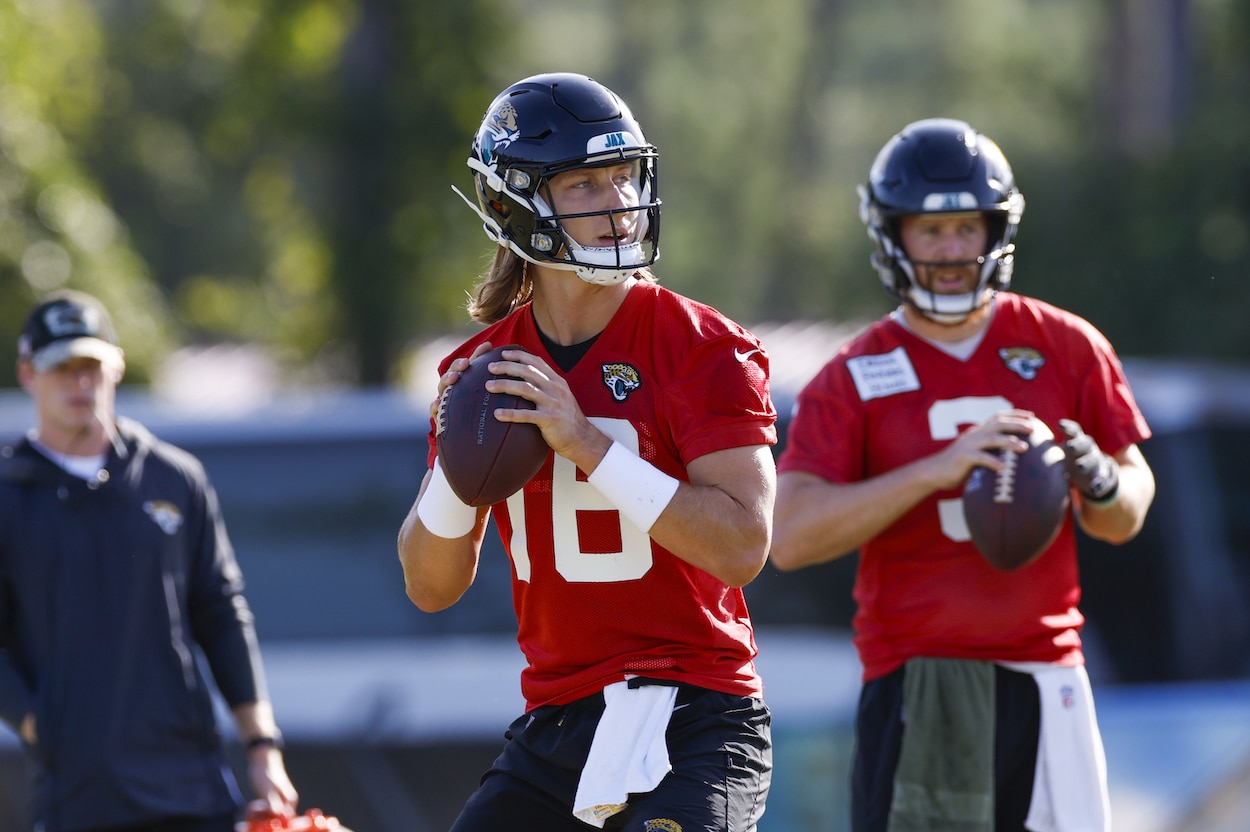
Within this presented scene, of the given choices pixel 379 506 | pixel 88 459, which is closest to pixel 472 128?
pixel 379 506

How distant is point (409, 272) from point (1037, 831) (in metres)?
9.86

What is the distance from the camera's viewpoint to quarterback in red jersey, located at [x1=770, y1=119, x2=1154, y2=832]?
12.7ft

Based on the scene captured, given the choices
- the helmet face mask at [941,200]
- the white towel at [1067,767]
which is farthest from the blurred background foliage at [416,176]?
the white towel at [1067,767]

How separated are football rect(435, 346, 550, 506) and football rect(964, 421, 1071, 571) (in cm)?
119

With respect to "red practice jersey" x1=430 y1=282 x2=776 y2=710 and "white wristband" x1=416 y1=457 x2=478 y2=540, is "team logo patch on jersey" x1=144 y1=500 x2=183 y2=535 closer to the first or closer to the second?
"white wristband" x1=416 y1=457 x2=478 y2=540

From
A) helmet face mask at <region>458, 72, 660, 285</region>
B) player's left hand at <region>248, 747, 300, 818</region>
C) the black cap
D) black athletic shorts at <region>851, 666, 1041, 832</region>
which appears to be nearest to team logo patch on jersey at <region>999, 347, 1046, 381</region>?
black athletic shorts at <region>851, 666, 1041, 832</region>

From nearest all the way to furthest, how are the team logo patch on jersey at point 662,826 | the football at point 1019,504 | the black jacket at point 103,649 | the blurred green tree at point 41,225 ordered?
the team logo patch on jersey at point 662,826, the football at point 1019,504, the black jacket at point 103,649, the blurred green tree at point 41,225

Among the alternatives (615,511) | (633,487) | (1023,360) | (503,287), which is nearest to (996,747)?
(1023,360)

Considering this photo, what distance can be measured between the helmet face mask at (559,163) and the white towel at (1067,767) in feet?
5.01

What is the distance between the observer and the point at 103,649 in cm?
445

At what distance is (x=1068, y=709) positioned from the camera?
3865 mm

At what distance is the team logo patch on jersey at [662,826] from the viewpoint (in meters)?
3.00

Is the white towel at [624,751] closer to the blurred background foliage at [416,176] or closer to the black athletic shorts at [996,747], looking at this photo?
the black athletic shorts at [996,747]

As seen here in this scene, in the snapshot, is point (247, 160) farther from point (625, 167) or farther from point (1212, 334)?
point (625, 167)
